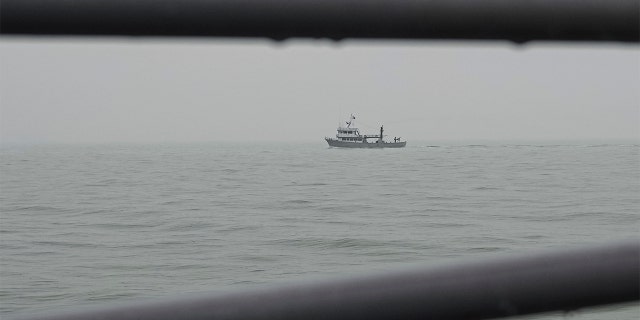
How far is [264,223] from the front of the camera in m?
16.2

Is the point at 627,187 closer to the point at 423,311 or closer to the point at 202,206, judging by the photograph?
the point at 202,206

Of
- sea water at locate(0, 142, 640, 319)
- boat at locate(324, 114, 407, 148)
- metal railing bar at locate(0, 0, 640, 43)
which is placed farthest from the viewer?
boat at locate(324, 114, 407, 148)

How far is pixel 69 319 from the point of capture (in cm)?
45

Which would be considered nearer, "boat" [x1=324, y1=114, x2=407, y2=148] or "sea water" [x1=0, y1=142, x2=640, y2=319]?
"sea water" [x1=0, y1=142, x2=640, y2=319]

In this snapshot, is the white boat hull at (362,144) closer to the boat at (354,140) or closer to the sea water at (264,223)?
the boat at (354,140)

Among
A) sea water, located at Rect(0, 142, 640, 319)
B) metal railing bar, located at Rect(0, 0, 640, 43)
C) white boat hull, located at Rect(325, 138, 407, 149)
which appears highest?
metal railing bar, located at Rect(0, 0, 640, 43)

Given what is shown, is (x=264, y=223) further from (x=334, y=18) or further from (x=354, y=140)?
(x=354, y=140)

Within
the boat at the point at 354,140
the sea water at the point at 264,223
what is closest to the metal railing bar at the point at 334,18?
the sea water at the point at 264,223

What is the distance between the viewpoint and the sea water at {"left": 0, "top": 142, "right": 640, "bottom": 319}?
1035 cm

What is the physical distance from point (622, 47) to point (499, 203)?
2272cm

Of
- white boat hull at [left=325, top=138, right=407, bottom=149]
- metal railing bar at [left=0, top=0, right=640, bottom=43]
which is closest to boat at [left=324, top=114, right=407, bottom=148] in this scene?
white boat hull at [left=325, top=138, right=407, bottom=149]

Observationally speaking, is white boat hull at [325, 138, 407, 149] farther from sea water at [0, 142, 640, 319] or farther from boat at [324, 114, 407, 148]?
sea water at [0, 142, 640, 319]

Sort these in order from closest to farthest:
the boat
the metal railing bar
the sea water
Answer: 1. the metal railing bar
2. the sea water
3. the boat

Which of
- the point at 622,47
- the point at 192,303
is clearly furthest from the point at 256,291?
the point at 622,47
